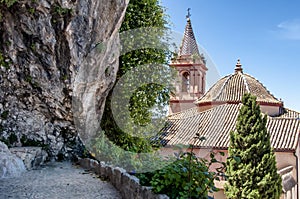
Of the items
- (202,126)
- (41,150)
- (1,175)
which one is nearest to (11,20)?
(41,150)

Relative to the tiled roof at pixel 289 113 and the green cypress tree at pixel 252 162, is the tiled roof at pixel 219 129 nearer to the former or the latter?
the green cypress tree at pixel 252 162

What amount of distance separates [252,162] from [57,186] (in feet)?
31.6

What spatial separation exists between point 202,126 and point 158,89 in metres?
9.29

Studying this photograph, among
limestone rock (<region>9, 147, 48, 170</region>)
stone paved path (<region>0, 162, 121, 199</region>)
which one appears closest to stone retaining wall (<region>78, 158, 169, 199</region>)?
stone paved path (<region>0, 162, 121, 199</region>)

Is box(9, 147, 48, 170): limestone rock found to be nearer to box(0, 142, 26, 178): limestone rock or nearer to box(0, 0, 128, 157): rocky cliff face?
box(0, 142, 26, 178): limestone rock

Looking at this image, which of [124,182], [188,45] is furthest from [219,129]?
[124,182]

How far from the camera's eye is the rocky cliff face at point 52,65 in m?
7.74

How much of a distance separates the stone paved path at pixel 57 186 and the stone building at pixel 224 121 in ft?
15.0

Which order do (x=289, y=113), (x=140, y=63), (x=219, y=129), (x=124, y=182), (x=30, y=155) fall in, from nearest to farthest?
(x=124, y=182) → (x=30, y=155) → (x=140, y=63) → (x=219, y=129) → (x=289, y=113)

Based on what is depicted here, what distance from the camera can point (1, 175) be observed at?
5.68m

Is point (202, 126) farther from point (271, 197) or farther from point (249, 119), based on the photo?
point (271, 197)

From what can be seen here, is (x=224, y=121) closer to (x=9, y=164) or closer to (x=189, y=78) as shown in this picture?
(x=189, y=78)

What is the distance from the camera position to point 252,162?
13.0m

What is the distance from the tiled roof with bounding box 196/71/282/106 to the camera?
22.1m
